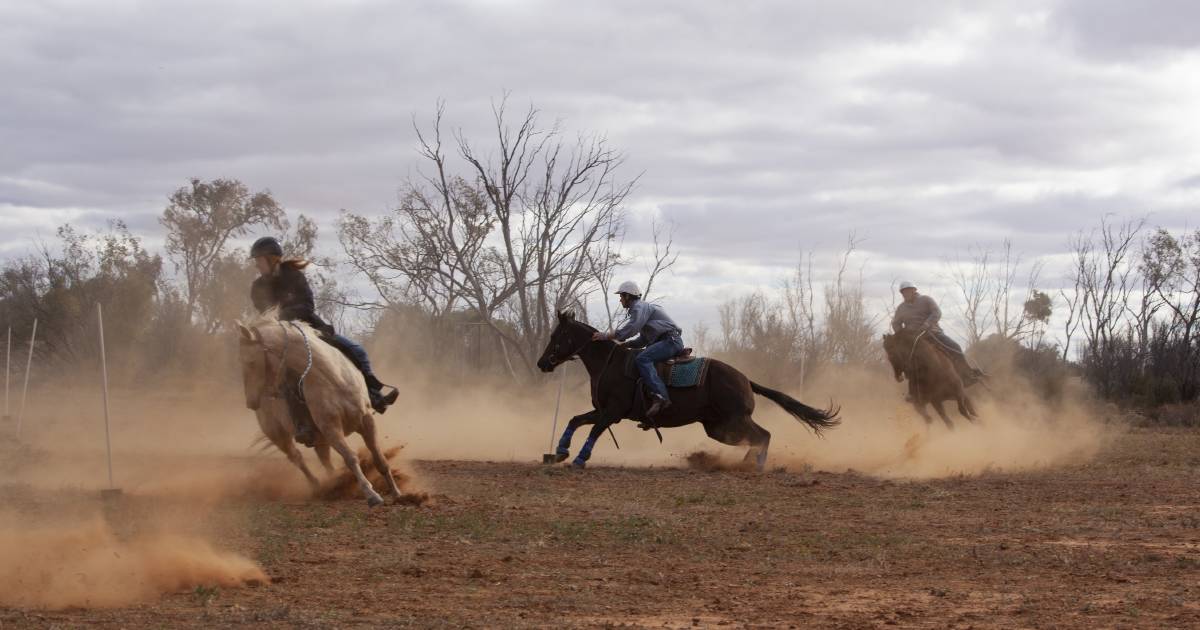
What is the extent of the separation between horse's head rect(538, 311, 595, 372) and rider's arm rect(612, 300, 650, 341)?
2.73 ft

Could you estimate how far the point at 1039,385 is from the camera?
32750 millimetres

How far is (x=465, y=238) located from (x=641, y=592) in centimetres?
3538

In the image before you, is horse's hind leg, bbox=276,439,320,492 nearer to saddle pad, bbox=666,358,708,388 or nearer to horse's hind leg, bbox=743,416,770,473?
saddle pad, bbox=666,358,708,388

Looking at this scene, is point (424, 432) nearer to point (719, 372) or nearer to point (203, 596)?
point (719, 372)

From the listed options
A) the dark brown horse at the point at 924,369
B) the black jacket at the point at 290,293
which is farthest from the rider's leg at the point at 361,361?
the dark brown horse at the point at 924,369

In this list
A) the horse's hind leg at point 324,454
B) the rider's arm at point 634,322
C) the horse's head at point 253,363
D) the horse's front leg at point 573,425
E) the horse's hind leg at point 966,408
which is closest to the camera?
the horse's head at point 253,363

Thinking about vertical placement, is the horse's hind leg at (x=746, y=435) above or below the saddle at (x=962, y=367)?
below

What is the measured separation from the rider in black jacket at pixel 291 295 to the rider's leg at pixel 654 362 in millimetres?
4615

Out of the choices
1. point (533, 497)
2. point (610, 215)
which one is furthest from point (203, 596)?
point (610, 215)

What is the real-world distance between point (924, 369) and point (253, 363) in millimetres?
11711

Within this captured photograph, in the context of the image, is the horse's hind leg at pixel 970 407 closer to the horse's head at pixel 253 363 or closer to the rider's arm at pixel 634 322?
the rider's arm at pixel 634 322

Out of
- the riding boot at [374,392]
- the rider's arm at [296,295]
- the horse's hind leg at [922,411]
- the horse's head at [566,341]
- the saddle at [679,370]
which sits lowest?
the horse's hind leg at [922,411]

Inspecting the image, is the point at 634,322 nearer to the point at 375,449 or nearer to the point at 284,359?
the point at 375,449

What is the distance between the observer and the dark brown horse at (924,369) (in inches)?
768
